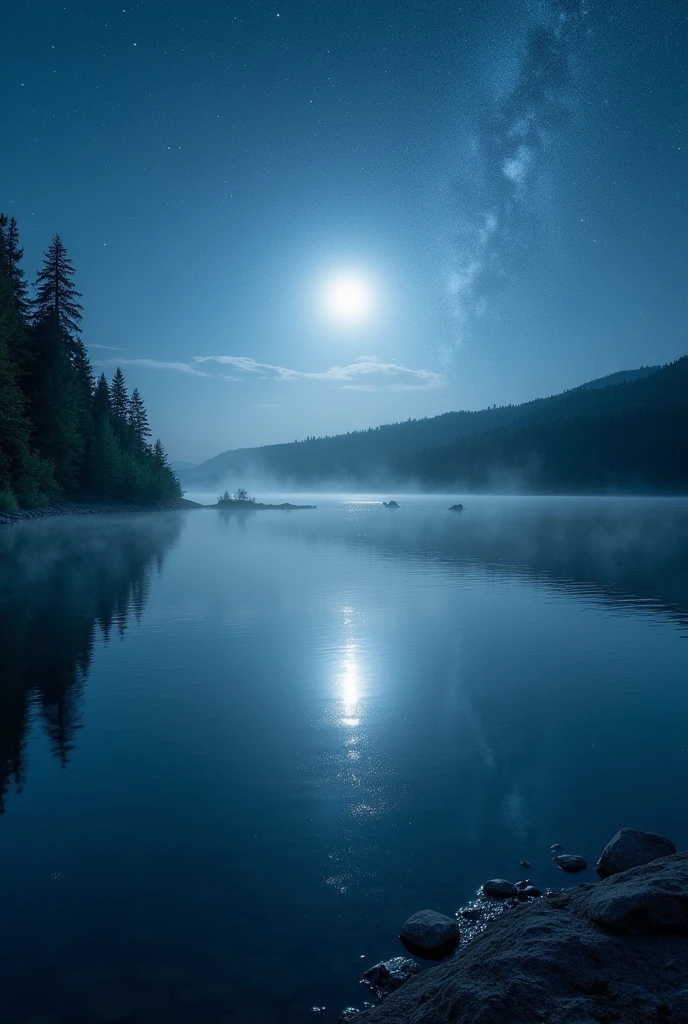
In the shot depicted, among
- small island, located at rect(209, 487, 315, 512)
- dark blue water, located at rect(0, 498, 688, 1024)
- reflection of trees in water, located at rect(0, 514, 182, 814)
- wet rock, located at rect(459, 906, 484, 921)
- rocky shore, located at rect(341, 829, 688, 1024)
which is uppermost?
small island, located at rect(209, 487, 315, 512)

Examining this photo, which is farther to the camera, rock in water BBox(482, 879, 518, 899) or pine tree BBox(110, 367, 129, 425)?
pine tree BBox(110, 367, 129, 425)

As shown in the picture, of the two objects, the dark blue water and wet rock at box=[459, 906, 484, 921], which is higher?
wet rock at box=[459, 906, 484, 921]

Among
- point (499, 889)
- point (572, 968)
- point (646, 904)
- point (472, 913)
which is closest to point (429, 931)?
point (472, 913)

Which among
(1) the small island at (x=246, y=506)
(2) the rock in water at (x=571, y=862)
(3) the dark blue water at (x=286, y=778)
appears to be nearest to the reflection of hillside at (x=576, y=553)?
(3) the dark blue water at (x=286, y=778)

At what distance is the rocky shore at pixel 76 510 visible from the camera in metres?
67.9

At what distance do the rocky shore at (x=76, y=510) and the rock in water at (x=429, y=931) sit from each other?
67369 millimetres

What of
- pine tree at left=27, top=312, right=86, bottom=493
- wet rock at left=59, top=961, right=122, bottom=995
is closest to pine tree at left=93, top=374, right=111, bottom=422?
pine tree at left=27, top=312, right=86, bottom=493

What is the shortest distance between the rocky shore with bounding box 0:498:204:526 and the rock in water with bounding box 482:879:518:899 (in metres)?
67.2

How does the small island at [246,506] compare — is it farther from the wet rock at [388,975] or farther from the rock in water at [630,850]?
the wet rock at [388,975]

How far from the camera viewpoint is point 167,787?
10250mm

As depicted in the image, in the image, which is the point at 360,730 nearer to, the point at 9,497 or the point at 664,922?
the point at 664,922

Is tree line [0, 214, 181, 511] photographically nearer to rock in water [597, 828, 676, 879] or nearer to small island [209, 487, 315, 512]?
small island [209, 487, 315, 512]

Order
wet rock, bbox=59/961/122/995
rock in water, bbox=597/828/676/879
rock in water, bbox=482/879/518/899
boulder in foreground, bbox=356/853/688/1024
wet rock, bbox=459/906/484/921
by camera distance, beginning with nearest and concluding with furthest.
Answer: boulder in foreground, bbox=356/853/688/1024, wet rock, bbox=59/961/122/995, wet rock, bbox=459/906/484/921, rock in water, bbox=482/879/518/899, rock in water, bbox=597/828/676/879

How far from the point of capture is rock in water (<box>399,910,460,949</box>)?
21.3ft
